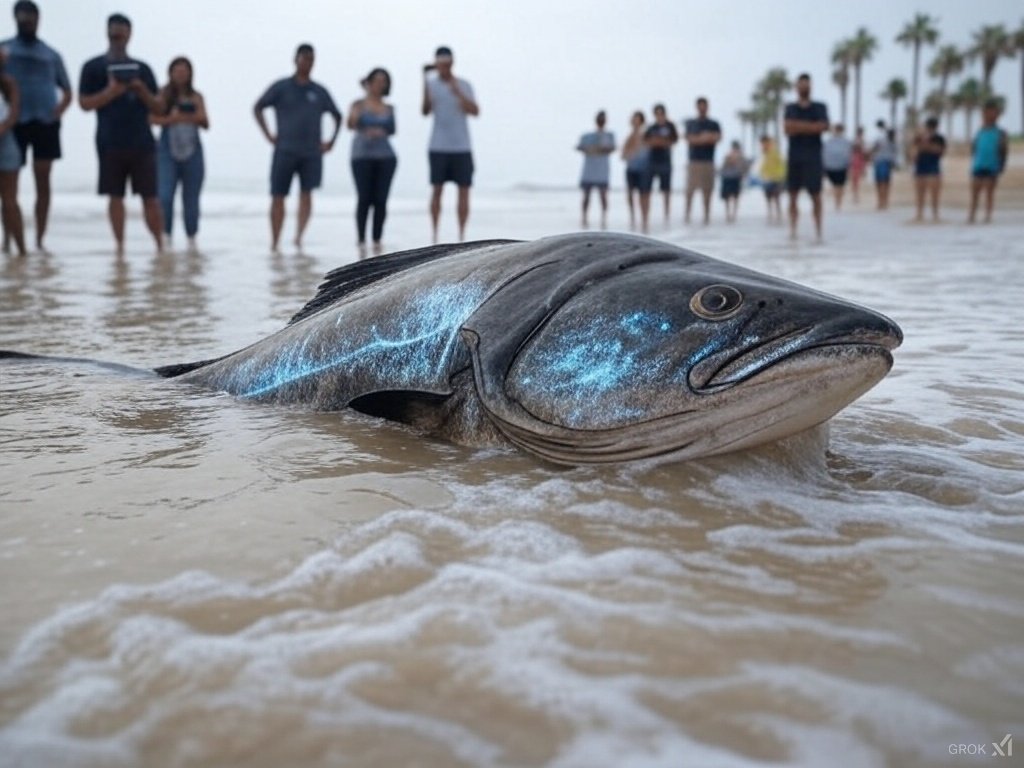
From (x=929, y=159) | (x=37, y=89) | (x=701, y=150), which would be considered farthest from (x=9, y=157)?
(x=929, y=159)

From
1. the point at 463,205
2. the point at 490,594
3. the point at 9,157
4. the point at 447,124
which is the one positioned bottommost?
the point at 490,594

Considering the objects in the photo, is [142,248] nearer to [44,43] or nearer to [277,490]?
[44,43]

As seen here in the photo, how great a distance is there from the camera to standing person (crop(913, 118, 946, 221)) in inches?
681

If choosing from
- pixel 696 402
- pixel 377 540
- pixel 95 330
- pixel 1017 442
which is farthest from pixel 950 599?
pixel 95 330

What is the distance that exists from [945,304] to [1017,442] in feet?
10.4

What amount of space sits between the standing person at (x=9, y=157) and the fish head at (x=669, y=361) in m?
8.00

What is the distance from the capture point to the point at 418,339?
2.70 metres

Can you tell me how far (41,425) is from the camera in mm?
2885

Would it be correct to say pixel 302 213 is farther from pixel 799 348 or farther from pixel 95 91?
pixel 799 348

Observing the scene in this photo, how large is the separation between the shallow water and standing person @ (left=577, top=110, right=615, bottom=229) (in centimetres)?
1437

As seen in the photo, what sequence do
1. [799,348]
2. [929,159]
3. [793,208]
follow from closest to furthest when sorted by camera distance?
[799,348], [793,208], [929,159]

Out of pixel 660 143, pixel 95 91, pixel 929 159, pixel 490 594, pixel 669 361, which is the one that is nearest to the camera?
pixel 490 594

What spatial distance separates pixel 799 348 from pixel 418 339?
3.39 feet

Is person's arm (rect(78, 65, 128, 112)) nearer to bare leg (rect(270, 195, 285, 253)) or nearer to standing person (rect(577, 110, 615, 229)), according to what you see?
bare leg (rect(270, 195, 285, 253))
